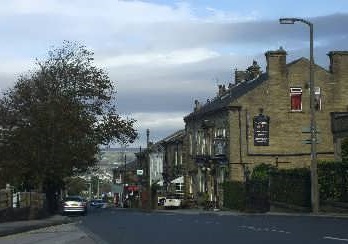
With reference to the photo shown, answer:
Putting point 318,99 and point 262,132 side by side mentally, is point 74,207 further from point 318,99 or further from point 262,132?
point 318,99

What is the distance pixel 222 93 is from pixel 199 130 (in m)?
5.52

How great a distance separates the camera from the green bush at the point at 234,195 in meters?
57.5

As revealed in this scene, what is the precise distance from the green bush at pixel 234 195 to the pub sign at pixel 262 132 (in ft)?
20.1

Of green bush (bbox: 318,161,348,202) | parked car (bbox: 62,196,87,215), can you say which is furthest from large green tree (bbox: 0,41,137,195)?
Result: green bush (bbox: 318,161,348,202)

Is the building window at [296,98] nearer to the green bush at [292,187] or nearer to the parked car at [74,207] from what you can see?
the green bush at [292,187]

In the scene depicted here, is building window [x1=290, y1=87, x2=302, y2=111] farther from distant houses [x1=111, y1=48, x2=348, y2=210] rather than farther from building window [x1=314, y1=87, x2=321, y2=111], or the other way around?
building window [x1=314, y1=87, x2=321, y2=111]

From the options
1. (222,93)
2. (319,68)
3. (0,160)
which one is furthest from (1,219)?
(222,93)

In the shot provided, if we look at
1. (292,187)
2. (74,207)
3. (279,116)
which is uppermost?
(279,116)

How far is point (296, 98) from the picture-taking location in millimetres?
66375

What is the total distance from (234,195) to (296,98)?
12032mm

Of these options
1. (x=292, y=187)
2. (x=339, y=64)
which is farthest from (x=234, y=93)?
(x=292, y=187)

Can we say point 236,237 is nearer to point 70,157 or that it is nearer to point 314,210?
point 314,210

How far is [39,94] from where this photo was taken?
61719 mm

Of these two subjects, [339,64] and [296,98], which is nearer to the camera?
[339,64]
